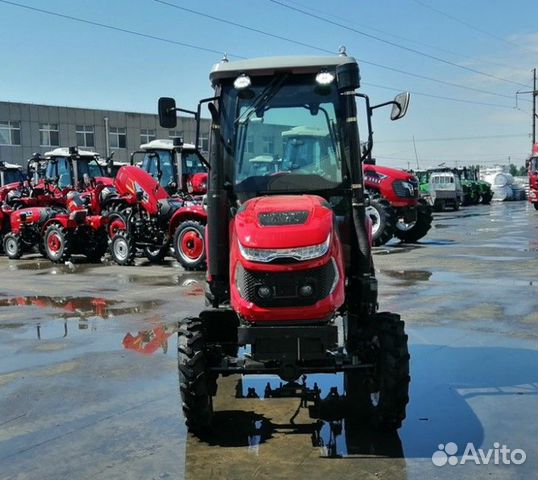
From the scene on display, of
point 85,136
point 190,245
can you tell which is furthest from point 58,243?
point 85,136

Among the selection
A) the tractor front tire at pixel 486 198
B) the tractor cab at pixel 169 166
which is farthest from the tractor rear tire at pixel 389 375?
the tractor front tire at pixel 486 198

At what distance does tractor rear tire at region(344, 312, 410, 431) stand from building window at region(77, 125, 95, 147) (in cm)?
4614

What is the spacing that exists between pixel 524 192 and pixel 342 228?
162 feet

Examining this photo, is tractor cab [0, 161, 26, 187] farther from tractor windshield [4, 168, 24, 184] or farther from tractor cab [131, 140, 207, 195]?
tractor cab [131, 140, 207, 195]

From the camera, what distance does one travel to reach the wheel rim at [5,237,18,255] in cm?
1752

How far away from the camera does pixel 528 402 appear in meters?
5.19

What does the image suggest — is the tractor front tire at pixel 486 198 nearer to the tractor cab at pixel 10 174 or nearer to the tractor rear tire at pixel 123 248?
the tractor cab at pixel 10 174

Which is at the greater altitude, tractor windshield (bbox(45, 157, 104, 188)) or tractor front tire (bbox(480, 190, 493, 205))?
tractor windshield (bbox(45, 157, 104, 188))

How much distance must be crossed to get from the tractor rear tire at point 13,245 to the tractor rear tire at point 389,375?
14550mm

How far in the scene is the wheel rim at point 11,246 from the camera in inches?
690

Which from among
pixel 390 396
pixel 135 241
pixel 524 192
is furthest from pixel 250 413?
pixel 524 192

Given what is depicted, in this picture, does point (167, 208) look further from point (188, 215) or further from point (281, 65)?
point (281, 65)

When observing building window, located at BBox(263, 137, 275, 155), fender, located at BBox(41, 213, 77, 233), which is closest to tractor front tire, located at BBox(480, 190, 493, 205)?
fender, located at BBox(41, 213, 77, 233)

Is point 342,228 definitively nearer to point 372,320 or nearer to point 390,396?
point 372,320
